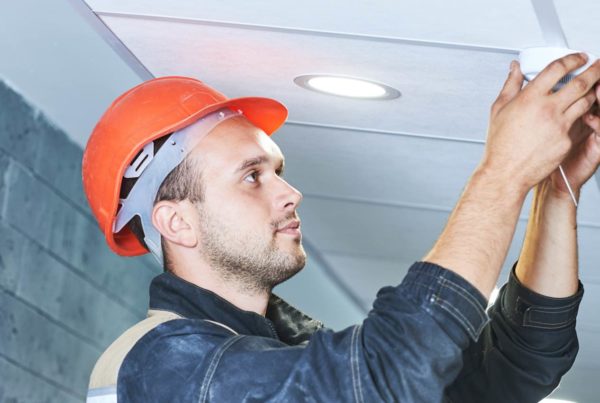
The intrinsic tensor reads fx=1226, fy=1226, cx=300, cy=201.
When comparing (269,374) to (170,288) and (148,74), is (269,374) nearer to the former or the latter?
(170,288)

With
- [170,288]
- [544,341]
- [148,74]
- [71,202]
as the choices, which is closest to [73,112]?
→ [71,202]

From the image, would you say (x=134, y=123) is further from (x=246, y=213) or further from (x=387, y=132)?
(x=387, y=132)

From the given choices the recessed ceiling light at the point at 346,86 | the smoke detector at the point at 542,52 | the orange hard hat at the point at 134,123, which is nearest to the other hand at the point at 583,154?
the smoke detector at the point at 542,52

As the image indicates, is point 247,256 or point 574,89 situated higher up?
point 574,89

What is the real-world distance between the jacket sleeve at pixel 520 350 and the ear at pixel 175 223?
0.59m

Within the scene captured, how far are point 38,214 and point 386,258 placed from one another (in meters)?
1.39

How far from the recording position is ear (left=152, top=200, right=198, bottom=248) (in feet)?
7.80

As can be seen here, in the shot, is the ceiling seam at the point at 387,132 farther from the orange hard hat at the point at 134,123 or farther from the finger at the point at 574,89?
the finger at the point at 574,89

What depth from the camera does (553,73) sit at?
74.5 inches

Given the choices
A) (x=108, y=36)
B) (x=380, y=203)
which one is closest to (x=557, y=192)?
(x=108, y=36)

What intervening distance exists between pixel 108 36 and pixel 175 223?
1.49ft

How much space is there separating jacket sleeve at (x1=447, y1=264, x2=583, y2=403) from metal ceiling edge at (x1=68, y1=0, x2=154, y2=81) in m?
0.96

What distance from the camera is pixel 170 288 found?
7.50 ft

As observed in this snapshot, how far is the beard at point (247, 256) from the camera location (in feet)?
7.43
